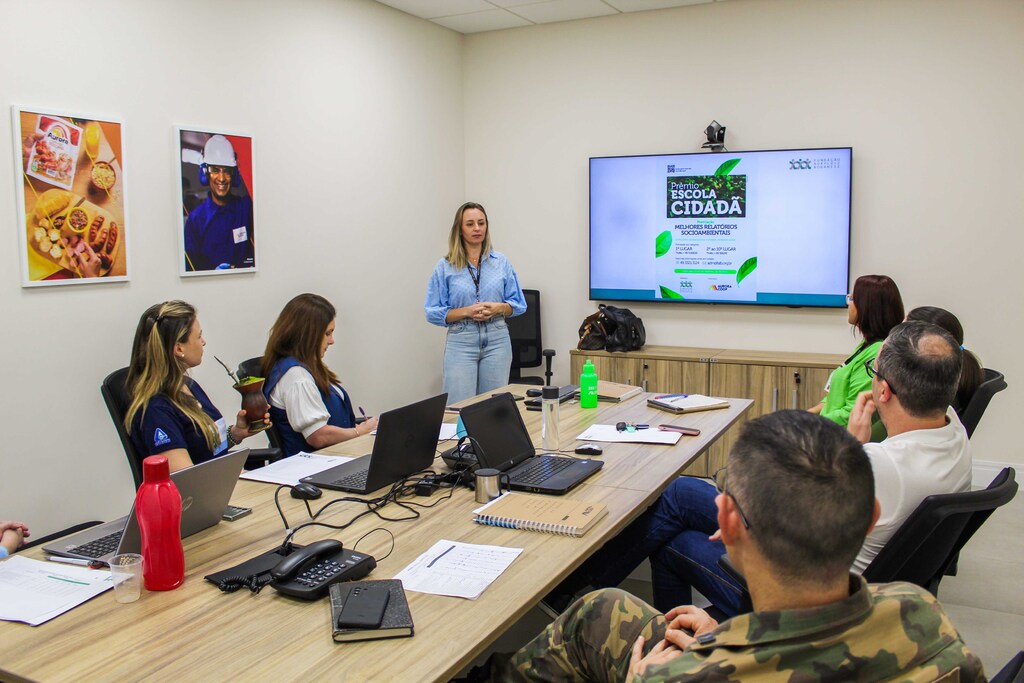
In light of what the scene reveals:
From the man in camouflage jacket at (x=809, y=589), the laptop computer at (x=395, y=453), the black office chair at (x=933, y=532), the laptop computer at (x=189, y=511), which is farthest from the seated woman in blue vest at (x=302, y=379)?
the man in camouflage jacket at (x=809, y=589)

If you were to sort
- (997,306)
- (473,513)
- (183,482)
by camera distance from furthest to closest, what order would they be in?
(997,306) → (473,513) → (183,482)

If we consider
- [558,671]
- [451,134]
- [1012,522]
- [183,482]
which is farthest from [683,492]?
[451,134]

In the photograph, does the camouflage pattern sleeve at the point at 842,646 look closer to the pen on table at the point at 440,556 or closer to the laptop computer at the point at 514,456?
the pen on table at the point at 440,556

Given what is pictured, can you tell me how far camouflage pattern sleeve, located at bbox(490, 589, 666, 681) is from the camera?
1.86 m

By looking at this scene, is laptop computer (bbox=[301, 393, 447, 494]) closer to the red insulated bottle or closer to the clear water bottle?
the clear water bottle

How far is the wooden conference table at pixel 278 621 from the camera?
1555mm

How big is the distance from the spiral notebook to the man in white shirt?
0.67 meters

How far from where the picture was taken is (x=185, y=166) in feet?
13.5

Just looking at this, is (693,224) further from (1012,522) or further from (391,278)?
(1012,522)

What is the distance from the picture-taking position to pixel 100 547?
2.10 meters

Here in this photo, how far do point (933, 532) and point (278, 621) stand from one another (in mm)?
1460

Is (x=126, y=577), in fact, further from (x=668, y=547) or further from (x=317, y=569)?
(x=668, y=547)

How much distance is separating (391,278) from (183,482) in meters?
3.71

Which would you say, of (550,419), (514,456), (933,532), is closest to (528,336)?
(550,419)
